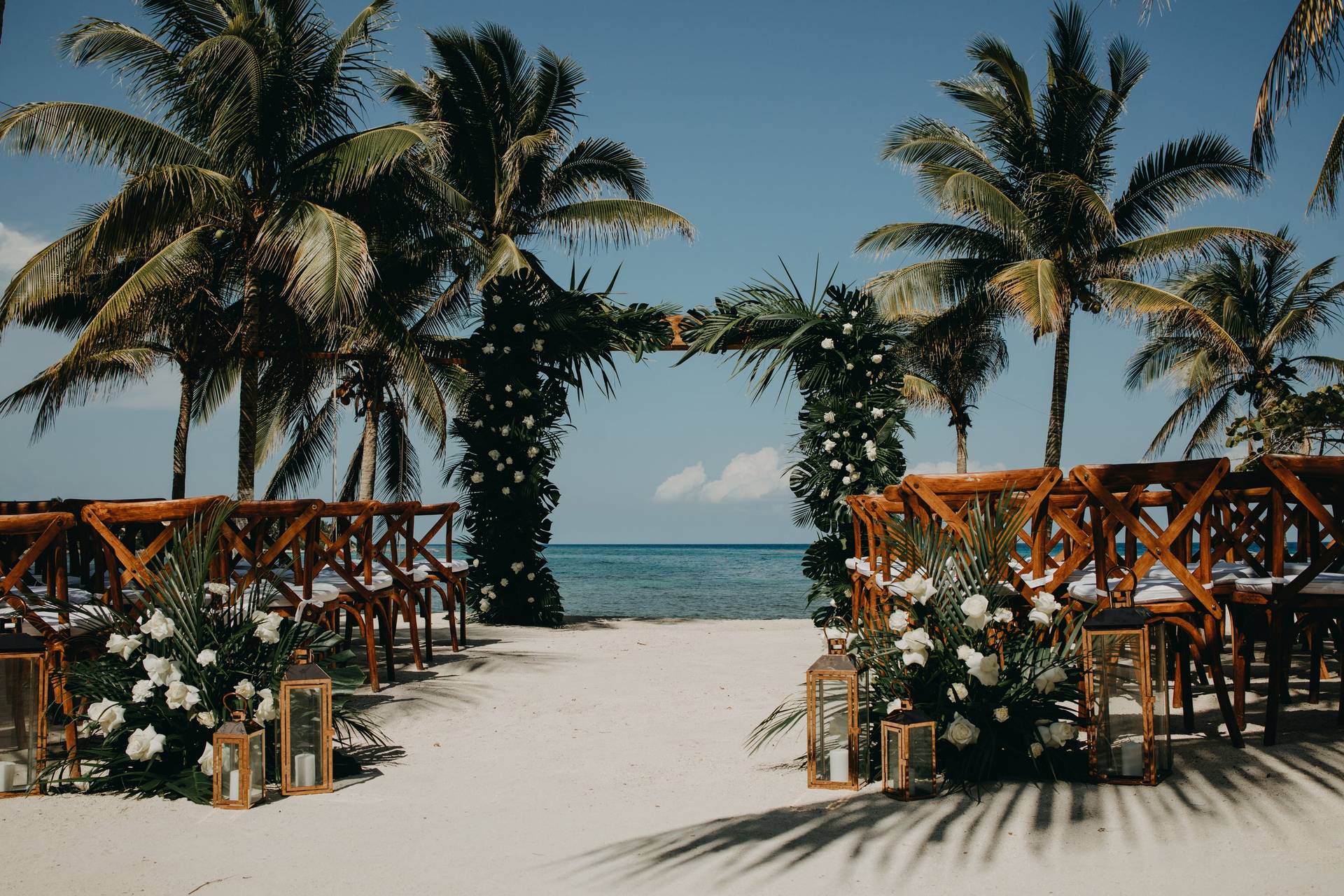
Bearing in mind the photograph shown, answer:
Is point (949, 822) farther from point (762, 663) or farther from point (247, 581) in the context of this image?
point (762, 663)

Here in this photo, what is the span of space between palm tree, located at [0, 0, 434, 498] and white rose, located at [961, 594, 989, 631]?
7367 mm

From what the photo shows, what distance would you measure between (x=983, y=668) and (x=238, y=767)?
8.99 feet

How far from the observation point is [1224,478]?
406 centimetres

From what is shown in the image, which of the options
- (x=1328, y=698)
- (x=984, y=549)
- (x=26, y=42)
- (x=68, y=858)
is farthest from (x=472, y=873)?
(x=26, y=42)

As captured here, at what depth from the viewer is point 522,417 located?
11.3m

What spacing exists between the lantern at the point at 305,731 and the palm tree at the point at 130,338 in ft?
25.4

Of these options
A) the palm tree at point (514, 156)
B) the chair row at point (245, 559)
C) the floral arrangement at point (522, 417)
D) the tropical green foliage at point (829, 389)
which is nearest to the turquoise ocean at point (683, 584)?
the tropical green foliage at point (829, 389)

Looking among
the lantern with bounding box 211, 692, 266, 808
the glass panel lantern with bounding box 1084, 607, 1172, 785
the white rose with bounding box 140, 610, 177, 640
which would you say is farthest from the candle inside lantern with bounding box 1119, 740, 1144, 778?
the white rose with bounding box 140, 610, 177, 640

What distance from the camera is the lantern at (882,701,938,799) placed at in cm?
346

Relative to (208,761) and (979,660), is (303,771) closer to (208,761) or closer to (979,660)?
(208,761)

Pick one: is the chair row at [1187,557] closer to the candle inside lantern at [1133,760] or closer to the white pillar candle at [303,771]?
the candle inside lantern at [1133,760]

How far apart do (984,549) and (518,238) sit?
37.8ft

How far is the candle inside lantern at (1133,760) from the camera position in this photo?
3445mm

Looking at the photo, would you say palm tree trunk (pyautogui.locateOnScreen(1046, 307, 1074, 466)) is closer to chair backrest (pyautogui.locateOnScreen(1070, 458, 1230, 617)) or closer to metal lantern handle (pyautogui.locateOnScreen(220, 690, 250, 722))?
chair backrest (pyautogui.locateOnScreen(1070, 458, 1230, 617))
